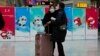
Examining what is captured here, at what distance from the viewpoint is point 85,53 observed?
12.9 m

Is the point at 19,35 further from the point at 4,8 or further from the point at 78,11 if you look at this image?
the point at 78,11

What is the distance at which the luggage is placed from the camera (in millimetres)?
10789

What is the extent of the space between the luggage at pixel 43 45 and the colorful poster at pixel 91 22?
795 cm

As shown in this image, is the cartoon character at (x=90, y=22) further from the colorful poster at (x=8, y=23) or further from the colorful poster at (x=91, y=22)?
the colorful poster at (x=8, y=23)

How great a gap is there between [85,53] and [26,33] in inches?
220

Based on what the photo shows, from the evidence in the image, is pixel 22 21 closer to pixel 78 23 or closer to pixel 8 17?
pixel 8 17

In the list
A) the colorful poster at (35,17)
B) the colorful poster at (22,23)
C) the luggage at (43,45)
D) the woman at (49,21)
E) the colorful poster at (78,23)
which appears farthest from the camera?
the colorful poster at (78,23)

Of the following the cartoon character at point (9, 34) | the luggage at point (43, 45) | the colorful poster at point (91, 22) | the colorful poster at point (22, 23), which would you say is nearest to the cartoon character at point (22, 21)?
the colorful poster at point (22, 23)

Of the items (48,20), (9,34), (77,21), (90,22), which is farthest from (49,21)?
(90,22)

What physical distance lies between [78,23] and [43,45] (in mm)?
7913

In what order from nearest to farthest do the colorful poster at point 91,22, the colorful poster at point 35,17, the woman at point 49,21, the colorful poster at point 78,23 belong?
the woman at point 49,21, the colorful poster at point 35,17, the colorful poster at point 78,23, the colorful poster at point 91,22

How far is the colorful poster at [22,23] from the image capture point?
1789 centimetres

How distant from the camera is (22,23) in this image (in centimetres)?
1795

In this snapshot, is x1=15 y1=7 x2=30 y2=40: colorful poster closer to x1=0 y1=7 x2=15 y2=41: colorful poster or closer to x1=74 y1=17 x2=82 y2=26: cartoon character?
x1=0 y1=7 x2=15 y2=41: colorful poster
